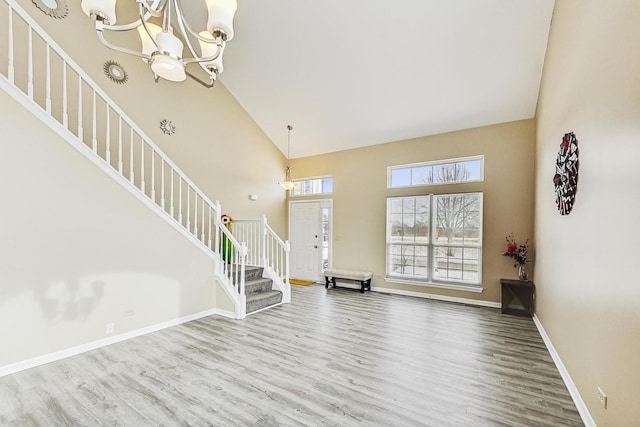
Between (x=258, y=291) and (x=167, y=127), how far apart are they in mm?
3443

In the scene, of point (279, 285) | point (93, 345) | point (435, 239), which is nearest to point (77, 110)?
point (93, 345)

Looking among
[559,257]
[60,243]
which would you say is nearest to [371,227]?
[559,257]

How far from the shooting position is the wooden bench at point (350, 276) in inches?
236

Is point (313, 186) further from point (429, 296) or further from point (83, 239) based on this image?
point (83, 239)

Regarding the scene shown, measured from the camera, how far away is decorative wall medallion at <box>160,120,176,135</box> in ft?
16.3

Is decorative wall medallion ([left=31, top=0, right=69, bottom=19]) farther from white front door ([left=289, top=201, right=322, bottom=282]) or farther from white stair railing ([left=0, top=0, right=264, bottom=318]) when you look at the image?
white front door ([left=289, top=201, right=322, bottom=282])

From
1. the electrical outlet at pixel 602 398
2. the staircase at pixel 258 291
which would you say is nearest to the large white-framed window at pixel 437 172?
Result: the staircase at pixel 258 291

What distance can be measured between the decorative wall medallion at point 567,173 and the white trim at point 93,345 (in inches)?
176

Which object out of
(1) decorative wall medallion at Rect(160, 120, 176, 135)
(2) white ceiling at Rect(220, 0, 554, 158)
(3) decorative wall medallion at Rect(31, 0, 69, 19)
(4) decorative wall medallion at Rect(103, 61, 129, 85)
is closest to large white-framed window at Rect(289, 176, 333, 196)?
(2) white ceiling at Rect(220, 0, 554, 158)

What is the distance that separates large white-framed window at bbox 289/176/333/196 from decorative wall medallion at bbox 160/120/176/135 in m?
3.29

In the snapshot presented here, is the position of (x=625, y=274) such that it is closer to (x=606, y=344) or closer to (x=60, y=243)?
(x=606, y=344)

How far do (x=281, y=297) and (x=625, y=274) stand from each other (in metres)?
4.54

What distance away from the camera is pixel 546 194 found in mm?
3711

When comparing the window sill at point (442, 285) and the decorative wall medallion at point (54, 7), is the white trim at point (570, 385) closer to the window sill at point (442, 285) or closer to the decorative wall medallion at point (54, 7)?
the window sill at point (442, 285)
